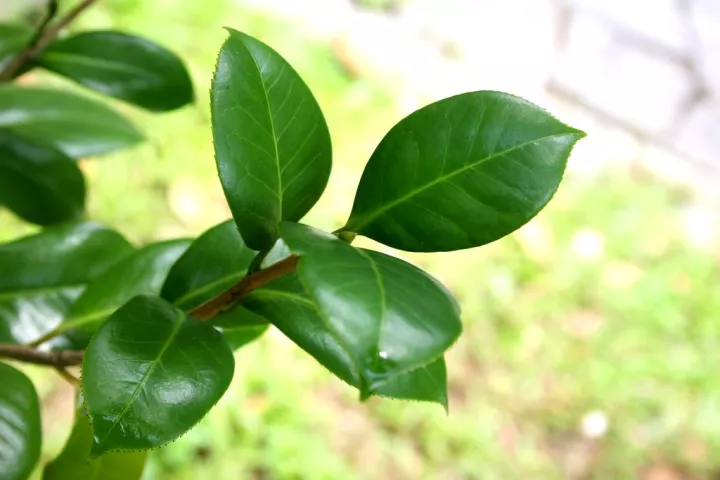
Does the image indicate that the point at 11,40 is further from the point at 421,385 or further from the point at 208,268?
the point at 421,385

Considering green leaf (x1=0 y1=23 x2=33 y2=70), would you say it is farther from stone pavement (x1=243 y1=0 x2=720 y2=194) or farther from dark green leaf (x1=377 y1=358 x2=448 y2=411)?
stone pavement (x1=243 y1=0 x2=720 y2=194)

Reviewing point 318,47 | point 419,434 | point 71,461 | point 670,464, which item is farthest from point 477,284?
point 71,461

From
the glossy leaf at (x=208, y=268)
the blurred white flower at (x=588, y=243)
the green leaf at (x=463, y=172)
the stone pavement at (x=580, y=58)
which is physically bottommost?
the blurred white flower at (x=588, y=243)

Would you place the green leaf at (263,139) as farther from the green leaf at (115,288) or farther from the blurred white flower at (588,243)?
the blurred white flower at (588,243)

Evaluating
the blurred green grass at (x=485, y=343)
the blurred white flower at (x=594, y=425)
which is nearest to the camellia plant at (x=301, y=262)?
the blurred green grass at (x=485, y=343)

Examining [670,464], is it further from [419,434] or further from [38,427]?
[38,427]

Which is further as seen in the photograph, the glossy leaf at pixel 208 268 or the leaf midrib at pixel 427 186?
the glossy leaf at pixel 208 268

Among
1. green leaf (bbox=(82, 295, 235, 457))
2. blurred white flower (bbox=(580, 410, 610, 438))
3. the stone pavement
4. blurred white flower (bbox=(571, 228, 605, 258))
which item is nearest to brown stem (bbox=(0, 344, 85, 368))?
green leaf (bbox=(82, 295, 235, 457))
